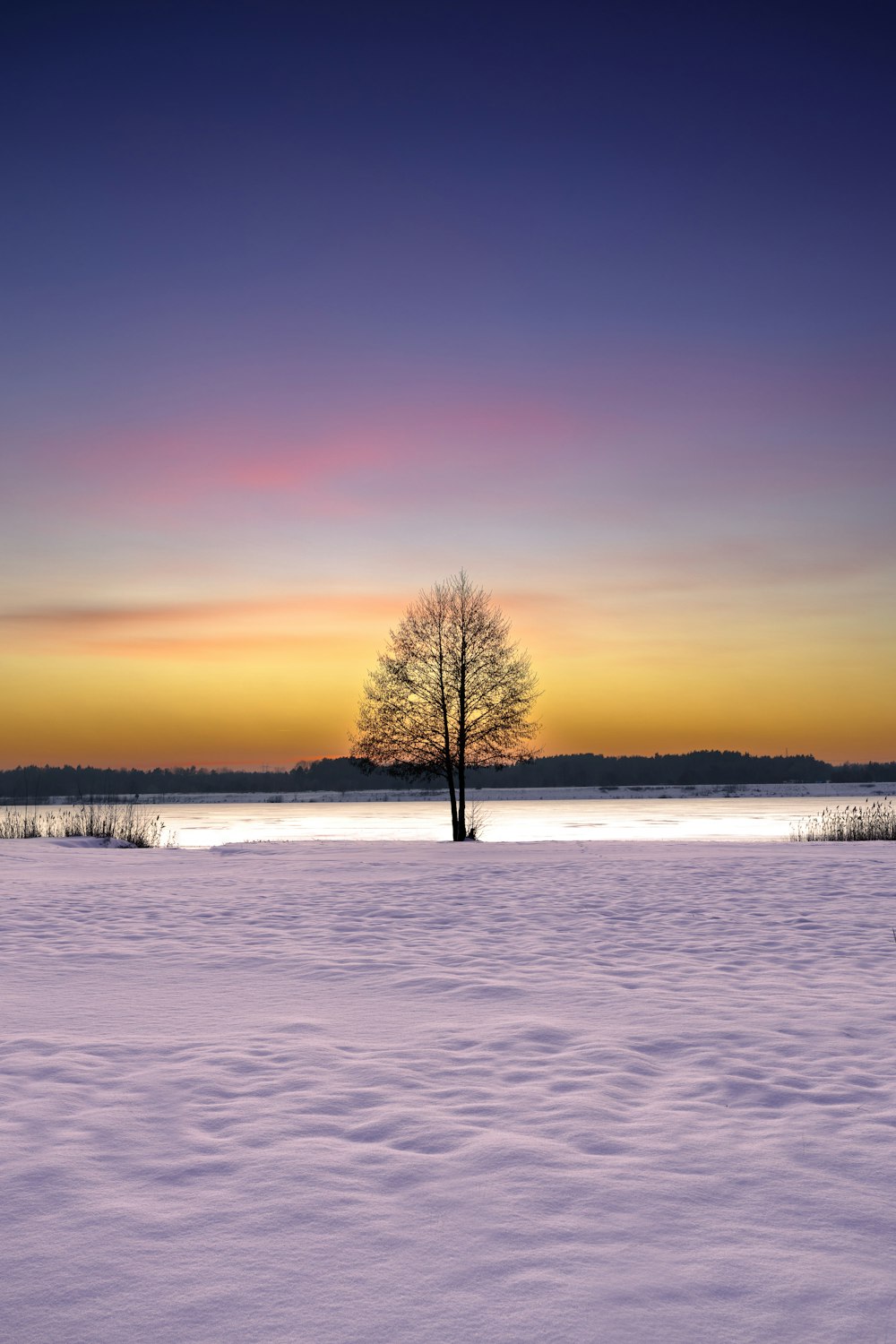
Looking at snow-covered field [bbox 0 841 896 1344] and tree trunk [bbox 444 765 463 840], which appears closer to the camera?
snow-covered field [bbox 0 841 896 1344]

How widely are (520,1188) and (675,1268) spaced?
0.82 meters

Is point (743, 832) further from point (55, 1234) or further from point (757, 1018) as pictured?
point (55, 1234)

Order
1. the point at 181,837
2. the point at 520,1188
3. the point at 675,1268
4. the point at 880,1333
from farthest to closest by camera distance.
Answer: the point at 181,837 → the point at 520,1188 → the point at 675,1268 → the point at 880,1333

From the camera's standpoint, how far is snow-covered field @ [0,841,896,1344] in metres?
3.25

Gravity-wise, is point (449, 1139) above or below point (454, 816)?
above

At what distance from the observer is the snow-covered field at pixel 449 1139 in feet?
10.6

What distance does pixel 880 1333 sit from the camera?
3.06 meters

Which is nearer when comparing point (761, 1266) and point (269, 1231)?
point (761, 1266)

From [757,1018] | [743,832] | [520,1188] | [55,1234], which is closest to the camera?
[55,1234]

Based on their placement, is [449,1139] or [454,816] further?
[454,816]

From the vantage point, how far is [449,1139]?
15.3ft

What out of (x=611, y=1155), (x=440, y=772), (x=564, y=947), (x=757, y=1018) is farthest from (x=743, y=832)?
(x=611, y=1155)

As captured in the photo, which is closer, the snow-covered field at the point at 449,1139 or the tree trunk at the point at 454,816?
the snow-covered field at the point at 449,1139

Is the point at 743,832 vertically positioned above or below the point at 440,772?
below
